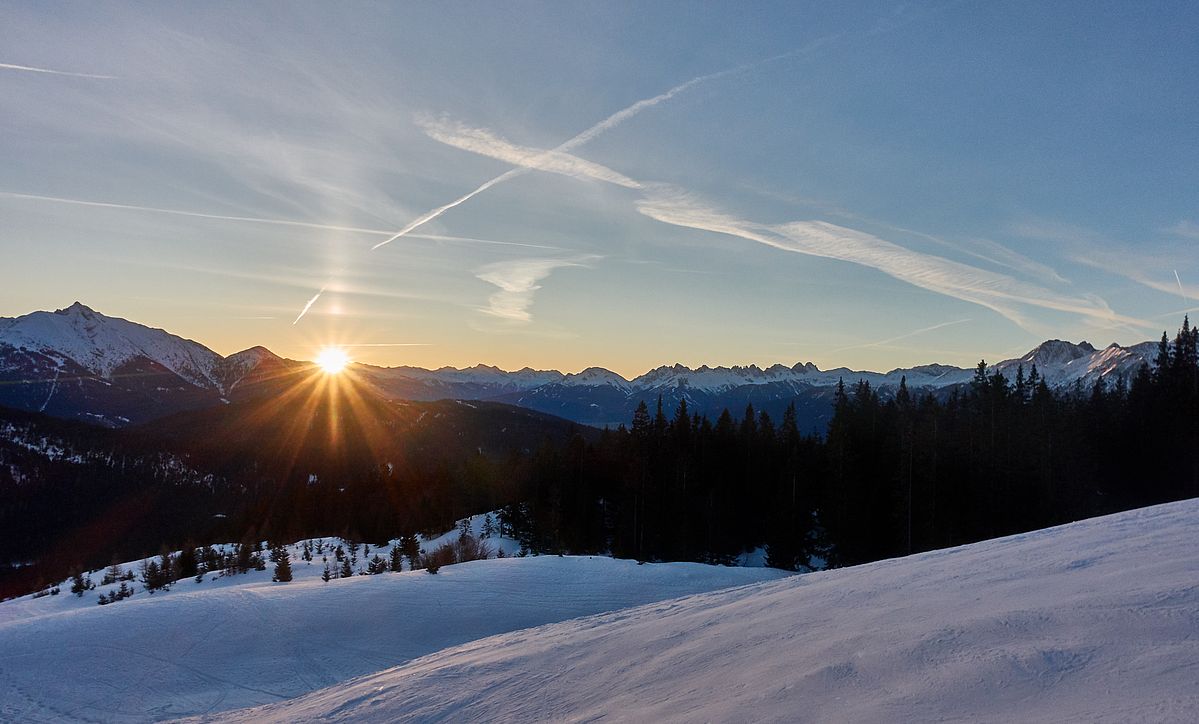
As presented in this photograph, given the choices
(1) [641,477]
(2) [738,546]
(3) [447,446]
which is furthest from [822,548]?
(3) [447,446]

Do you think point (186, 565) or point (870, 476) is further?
point (870, 476)

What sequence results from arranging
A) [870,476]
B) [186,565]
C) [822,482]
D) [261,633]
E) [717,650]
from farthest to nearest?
1. [822,482]
2. [870,476]
3. [186,565]
4. [261,633]
5. [717,650]

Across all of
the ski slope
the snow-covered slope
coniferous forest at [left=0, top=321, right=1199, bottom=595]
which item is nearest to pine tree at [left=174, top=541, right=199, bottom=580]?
the ski slope

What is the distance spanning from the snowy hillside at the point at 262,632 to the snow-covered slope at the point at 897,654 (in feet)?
13.2

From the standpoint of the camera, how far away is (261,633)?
45.6ft

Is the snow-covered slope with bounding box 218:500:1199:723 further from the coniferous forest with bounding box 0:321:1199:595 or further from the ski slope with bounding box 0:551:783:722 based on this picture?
the coniferous forest with bounding box 0:321:1199:595

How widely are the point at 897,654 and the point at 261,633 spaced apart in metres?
14.1

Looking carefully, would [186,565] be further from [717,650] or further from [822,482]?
[822,482]

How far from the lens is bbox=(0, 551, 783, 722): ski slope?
11.2 meters

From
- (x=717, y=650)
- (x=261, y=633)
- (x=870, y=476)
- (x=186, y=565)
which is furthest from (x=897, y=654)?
(x=870, y=476)

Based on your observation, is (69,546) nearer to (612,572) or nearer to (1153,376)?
(612,572)

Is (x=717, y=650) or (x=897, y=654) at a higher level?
(x=897, y=654)

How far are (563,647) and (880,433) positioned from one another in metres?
41.2

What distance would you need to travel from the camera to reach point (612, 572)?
1970 cm
